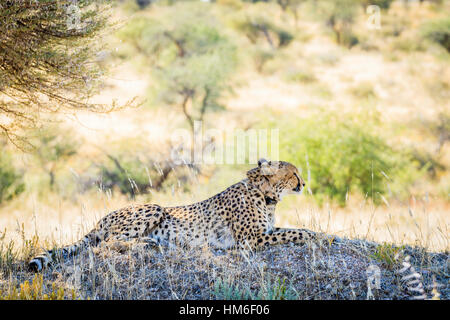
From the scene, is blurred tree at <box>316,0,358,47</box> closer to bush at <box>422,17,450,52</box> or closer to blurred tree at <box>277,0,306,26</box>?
blurred tree at <box>277,0,306,26</box>

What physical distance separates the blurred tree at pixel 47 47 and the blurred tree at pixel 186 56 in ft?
50.1

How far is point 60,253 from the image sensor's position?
17.8ft

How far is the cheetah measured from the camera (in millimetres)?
5695

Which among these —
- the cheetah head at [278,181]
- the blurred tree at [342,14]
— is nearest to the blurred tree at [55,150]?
the cheetah head at [278,181]

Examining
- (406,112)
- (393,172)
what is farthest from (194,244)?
(406,112)

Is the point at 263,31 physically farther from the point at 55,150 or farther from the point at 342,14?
the point at 55,150

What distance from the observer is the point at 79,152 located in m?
20.1

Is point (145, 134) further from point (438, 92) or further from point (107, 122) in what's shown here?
point (438, 92)

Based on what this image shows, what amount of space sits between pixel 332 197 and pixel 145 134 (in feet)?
29.1

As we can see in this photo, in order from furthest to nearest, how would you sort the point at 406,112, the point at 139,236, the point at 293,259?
the point at 406,112 < the point at 139,236 < the point at 293,259

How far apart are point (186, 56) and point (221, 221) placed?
22202mm

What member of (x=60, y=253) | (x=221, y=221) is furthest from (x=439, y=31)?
(x=60, y=253)

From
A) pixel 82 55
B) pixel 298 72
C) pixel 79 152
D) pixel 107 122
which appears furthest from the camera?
pixel 298 72

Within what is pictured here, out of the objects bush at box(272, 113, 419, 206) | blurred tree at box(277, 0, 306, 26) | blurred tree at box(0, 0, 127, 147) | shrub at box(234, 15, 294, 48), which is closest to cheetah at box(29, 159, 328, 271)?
blurred tree at box(0, 0, 127, 147)
